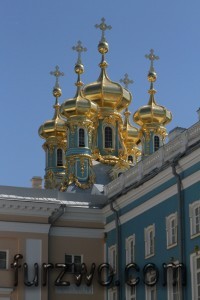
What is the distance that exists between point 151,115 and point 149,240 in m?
17.9

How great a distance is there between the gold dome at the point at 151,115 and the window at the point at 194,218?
808 inches

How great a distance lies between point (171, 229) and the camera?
29.5 metres

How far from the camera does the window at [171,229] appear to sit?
29.2m

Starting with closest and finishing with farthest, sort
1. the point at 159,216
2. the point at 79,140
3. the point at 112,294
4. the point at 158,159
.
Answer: the point at 159,216, the point at 158,159, the point at 112,294, the point at 79,140

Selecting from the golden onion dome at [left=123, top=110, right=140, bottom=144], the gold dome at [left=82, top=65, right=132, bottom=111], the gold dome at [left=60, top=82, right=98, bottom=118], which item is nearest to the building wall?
the gold dome at [left=60, top=82, right=98, bottom=118]

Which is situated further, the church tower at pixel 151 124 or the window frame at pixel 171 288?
the church tower at pixel 151 124

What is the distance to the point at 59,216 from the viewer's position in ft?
114

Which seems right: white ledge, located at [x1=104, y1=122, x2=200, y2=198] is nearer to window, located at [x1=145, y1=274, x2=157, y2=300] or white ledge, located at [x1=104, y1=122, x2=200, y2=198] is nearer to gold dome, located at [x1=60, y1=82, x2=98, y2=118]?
window, located at [x1=145, y1=274, x2=157, y2=300]

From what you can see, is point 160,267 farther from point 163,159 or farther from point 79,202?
point 79,202

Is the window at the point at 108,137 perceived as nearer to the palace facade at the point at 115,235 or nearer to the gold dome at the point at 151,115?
the gold dome at the point at 151,115

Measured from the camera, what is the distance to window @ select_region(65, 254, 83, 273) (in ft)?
112

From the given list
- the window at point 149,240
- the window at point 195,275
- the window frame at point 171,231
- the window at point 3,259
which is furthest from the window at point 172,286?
the window at point 3,259

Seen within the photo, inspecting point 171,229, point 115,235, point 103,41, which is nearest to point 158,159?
point 171,229

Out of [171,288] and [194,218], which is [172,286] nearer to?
[171,288]
